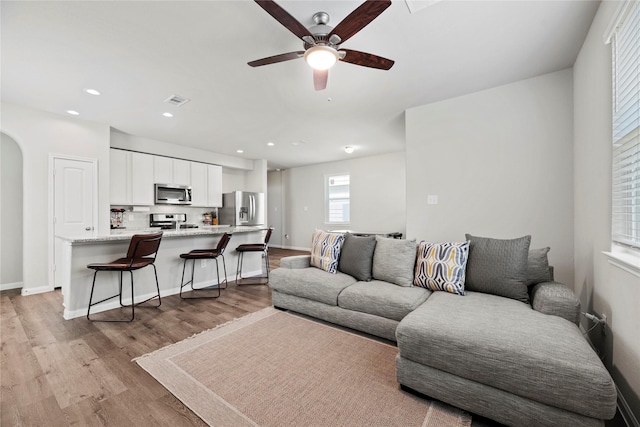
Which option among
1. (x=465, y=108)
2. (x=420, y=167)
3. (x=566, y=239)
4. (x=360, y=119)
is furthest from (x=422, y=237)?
(x=360, y=119)

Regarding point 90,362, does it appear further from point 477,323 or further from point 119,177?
point 119,177

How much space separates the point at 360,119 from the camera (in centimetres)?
426

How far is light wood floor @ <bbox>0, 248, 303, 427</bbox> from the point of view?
1.49 m

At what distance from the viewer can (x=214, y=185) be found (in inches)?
256

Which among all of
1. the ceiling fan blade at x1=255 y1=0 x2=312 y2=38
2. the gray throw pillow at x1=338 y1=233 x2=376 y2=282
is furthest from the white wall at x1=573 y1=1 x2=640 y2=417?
the ceiling fan blade at x1=255 y1=0 x2=312 y2=38

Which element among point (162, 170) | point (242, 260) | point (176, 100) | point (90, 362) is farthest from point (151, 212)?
point (90, 362)

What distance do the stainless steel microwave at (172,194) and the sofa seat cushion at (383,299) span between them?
15.3ft

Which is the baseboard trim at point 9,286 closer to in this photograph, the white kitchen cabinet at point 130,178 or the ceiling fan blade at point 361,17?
the white kitchen cabinet at point 130,178

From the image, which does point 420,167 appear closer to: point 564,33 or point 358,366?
point 564,33

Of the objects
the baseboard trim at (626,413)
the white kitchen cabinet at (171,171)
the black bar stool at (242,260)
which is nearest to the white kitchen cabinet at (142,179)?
the white kitchen cabinet at (171,171)

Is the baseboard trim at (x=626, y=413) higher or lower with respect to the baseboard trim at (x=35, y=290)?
higher

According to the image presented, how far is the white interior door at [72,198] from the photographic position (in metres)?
3.96

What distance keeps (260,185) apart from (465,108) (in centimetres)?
521

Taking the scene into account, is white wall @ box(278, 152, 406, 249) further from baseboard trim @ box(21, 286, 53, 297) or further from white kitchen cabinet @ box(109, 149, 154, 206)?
baseboard trim @ box(21, 286, 53, 297)
